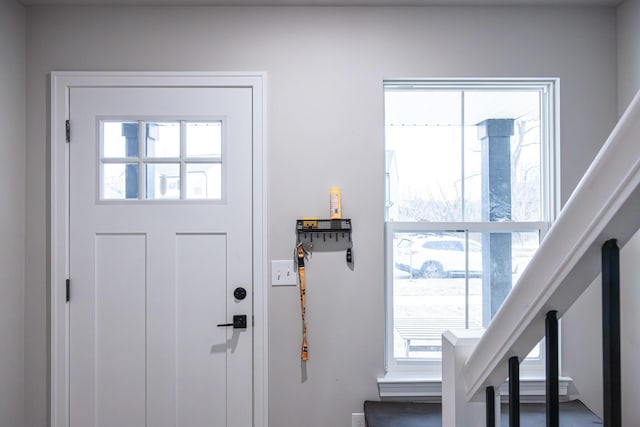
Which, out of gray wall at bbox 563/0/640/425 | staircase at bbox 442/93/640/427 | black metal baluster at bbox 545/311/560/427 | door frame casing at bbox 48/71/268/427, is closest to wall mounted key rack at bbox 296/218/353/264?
door frame casing at bbox 48/71/268/427

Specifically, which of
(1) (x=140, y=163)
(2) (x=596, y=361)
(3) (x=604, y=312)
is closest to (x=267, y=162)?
(1) (x=140, y=163)

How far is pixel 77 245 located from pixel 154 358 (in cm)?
71

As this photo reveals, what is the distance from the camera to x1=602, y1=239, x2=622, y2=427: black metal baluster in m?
0.45

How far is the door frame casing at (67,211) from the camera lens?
84.3 inches

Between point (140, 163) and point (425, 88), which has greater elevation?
point (425, 88)

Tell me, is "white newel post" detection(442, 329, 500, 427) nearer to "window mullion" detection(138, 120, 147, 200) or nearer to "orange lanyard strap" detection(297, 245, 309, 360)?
"orange lanyard strap" detection(297, 245, 309, 360)

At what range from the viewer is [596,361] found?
224 centimetres

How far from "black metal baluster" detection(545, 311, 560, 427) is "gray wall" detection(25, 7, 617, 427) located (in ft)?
5.36

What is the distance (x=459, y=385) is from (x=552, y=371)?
23 centimetres

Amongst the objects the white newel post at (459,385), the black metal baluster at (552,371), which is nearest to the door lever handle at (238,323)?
the white newel post at (459,385)

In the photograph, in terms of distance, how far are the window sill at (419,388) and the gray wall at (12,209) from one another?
1857mm

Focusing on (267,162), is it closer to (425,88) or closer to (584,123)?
(425,88)

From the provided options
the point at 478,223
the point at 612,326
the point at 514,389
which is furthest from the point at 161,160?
the point at 612,326

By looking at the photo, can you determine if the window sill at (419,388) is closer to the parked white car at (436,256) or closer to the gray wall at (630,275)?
the gray wall at (630,275)
